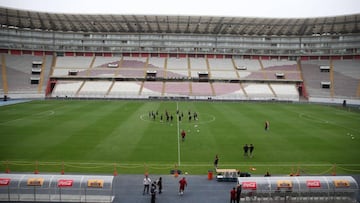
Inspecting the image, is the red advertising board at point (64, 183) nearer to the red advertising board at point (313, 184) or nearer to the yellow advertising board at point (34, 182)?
the yellow advertising board at point (34, 182)

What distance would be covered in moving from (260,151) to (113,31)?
216ft

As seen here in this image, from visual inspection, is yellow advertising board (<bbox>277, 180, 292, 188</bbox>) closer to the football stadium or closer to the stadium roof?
the football stadium

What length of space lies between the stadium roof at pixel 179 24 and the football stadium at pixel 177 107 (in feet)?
1.40

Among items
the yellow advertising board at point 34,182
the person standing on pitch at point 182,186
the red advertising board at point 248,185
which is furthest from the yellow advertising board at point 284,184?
the yellow advertising board at point 34,182

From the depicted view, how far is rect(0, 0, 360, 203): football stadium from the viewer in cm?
1644

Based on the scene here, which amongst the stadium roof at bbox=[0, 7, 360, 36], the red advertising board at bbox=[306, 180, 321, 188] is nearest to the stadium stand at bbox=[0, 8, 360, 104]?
the stadium roof at bbox=[0, 7, 360, 36]

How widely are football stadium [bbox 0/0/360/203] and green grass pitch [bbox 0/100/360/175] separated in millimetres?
165

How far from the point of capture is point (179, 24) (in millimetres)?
74812

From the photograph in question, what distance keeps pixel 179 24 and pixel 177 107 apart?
31930 millimetres

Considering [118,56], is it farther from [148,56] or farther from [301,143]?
[301,143]

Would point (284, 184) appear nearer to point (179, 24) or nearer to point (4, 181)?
point (4, 181)

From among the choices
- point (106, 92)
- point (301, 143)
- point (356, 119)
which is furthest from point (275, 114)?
point (106, 92)

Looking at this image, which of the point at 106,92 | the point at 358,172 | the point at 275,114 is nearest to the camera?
the point at 358,172

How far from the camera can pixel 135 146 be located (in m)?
25.7
